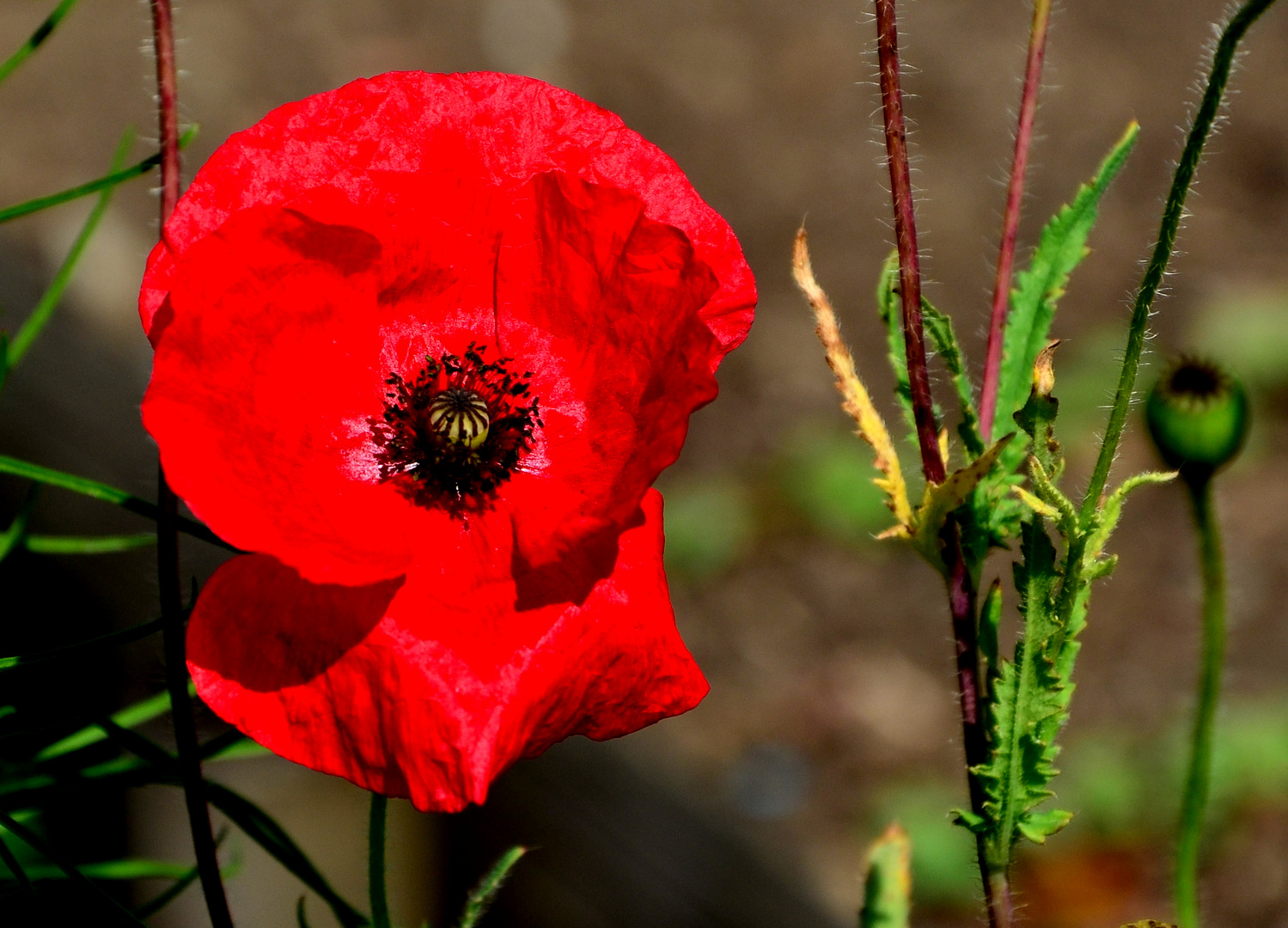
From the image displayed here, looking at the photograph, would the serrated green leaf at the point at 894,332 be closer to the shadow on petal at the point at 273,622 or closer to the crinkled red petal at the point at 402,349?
the crinkled red petal at the point at 402,349

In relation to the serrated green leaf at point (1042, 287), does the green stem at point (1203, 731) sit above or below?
Result: below

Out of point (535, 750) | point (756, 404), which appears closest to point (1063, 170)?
point (756, 404)

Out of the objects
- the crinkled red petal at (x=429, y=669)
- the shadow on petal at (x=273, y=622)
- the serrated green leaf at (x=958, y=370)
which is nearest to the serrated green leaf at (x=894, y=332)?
the serrated green leaf at (x=958, y=370)

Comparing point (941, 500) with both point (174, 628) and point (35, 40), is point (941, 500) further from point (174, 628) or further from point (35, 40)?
point (35, 40)

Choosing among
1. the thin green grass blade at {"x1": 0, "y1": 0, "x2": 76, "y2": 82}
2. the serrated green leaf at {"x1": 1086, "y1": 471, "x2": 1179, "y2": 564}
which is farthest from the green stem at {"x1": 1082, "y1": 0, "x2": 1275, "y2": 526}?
the thin green grass blade at {"x1": 0, "y1": 0, "x2": 76, "y2": 82}

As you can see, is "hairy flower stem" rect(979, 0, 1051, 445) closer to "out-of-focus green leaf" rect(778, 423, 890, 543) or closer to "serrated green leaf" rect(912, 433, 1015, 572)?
"serrated green leaf" rect(912, 433, 1015, 572)

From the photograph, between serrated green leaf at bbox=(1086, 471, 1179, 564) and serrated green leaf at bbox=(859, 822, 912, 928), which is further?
serrated green leaf at bbox=(859, 822, 912, 928)

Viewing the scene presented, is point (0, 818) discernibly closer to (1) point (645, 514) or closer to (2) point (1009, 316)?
(1) point (645, 514)
